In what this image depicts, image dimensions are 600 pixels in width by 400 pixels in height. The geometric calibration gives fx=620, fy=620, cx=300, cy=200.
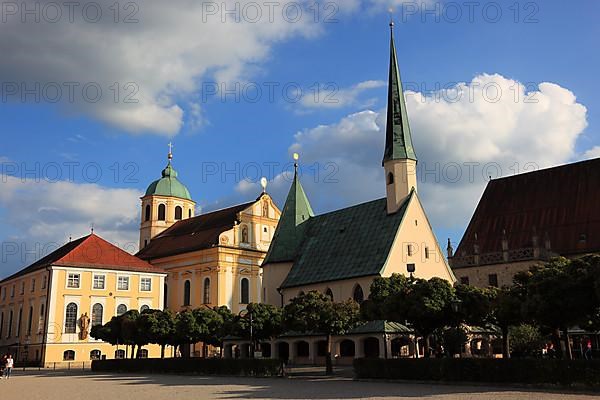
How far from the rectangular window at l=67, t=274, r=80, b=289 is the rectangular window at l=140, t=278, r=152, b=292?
24.3 feet

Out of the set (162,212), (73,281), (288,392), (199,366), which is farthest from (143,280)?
(288,392)

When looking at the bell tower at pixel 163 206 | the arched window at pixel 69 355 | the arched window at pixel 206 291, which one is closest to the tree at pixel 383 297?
the arched window at pixel 69 355

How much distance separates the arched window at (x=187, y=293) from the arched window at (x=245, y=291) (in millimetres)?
6606

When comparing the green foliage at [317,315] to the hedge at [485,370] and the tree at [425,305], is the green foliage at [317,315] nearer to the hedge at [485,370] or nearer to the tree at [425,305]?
the hedge at [485,370]

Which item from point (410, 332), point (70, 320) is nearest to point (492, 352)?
point (410, 332)

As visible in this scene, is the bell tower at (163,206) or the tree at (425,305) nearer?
the tree at (425,305)

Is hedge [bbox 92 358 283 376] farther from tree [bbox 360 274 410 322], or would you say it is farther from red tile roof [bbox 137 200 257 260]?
red tile roof [bbox 137 200 257 260]

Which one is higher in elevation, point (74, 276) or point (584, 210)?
point (584, 210)

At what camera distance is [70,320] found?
6450 cm

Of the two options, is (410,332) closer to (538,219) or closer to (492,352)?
(492,352)

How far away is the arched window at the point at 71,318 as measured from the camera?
211ft

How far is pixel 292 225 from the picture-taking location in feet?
205

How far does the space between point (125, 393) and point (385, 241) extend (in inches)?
1143

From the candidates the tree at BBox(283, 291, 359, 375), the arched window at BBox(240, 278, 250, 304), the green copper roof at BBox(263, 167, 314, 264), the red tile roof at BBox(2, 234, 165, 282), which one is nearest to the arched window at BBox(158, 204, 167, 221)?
the red tile roof at BBox(2, 234, 165, 282)
